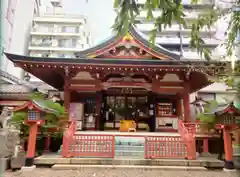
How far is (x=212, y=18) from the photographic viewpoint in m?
3.77

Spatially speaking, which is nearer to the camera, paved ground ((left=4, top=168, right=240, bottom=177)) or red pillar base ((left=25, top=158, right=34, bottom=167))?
paved ground ((left=4, top=168, right=240, bottom=177))

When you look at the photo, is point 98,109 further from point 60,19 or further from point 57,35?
point 60,19

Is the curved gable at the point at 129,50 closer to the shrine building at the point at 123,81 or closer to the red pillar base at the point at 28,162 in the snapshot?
the shrine building at the point at 123,81

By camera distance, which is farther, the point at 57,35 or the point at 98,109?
the point at 57,35

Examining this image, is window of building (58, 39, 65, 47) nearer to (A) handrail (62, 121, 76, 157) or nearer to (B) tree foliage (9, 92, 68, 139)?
(B) tree foliage (9, 92, 68, 139)

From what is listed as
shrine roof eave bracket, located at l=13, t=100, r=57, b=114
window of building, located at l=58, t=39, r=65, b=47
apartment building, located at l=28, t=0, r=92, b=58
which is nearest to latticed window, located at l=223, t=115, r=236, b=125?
shrine roof eave bracket, located at l=13, t=100, r=57, b=114

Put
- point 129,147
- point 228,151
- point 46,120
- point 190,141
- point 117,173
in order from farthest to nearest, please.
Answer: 1. point 129,147
2. point 46,120
3. point 190,141
4. point 228,151
5. point 117,173

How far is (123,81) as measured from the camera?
10.6m

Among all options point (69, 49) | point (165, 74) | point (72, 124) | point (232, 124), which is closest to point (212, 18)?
point (232, 124)

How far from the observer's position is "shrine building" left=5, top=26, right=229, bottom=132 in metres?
9.09

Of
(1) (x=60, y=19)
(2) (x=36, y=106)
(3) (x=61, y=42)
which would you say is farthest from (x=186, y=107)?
(1) (x=60, y=19)

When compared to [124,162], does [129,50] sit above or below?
above

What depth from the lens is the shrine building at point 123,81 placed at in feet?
29.8

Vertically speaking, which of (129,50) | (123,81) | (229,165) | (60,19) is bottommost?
(229,165)
